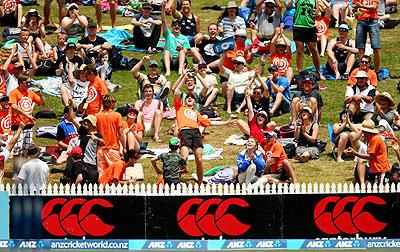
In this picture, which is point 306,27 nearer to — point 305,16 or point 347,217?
point 305,16

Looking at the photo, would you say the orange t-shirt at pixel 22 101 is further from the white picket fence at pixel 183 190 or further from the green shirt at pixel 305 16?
the green shirt at pixel 305 16

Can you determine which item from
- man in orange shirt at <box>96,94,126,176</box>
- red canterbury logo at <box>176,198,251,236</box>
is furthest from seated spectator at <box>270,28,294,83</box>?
red canterbury logo at <box>176,198,251,236</box>

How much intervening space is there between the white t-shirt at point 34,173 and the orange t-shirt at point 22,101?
221 centimetres

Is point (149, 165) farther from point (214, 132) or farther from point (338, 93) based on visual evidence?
point (338, 93)

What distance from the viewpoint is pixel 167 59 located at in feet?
96.0

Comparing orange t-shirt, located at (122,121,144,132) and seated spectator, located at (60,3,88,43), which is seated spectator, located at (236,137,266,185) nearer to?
orange t-shirt, located at (122,121,144,132)

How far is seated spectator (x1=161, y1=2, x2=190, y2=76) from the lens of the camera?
95.7ft

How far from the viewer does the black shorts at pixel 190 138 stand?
23828mm

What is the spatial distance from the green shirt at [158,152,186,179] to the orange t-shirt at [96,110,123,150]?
149 centimetres

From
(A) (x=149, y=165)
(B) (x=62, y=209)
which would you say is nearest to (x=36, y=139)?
(A) (x=149, y=165)

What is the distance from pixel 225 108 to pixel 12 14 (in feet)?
24.0

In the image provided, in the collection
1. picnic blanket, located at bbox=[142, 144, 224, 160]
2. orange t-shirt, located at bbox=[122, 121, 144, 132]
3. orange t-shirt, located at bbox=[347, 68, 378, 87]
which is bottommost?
picnic blanket, located at bbox=[142, 144, 224, 160]

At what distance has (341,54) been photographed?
1144 inches

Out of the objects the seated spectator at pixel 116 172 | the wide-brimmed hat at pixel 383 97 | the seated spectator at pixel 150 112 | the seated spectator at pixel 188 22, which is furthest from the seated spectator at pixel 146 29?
the seated spectator at pixel 116 172
